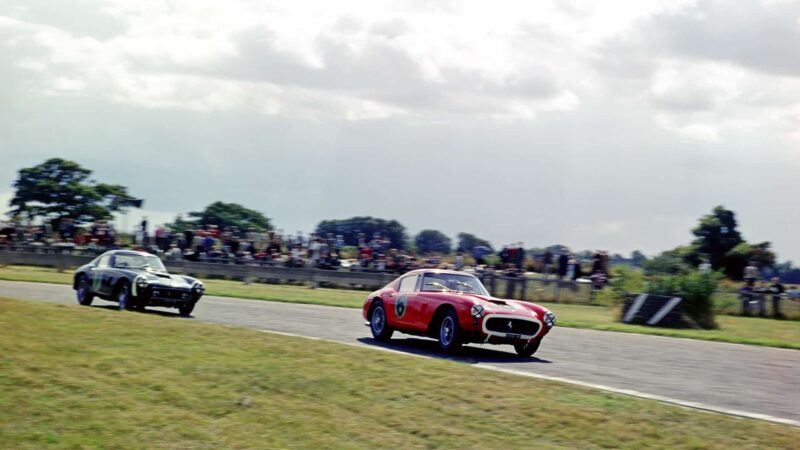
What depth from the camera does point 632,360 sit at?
537 inches

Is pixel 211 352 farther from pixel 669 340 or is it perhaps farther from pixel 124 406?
pixel 669 340

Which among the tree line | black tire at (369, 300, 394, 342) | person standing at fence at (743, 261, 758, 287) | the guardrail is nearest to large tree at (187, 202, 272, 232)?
the tree line

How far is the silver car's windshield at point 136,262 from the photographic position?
19078 millimetres

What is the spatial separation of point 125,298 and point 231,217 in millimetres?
66226

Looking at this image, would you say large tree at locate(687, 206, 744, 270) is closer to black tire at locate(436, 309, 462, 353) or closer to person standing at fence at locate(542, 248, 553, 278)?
person standing at fence at locate(542, 248, 553, 278)

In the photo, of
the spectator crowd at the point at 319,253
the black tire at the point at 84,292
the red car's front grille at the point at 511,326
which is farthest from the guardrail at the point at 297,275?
the red car's front grille at the point at 511,326

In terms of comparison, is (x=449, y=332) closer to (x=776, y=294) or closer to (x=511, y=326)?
(x=511, y=326)

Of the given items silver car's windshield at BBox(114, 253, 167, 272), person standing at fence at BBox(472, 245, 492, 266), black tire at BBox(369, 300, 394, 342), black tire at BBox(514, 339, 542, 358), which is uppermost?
person standing at fence at BBox(472, 245, 492, 266)

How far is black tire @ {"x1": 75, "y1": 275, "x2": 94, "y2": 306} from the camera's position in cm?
1928

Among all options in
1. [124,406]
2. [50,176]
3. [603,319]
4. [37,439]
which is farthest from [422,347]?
[50,176]

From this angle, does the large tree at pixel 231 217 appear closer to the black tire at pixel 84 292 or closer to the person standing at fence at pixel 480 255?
the person standing at fence at pixel 480 255

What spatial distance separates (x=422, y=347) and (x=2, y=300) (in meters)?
5.98

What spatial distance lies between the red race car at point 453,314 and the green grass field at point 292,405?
8.93 ft

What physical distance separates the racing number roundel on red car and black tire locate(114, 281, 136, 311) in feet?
19.5
